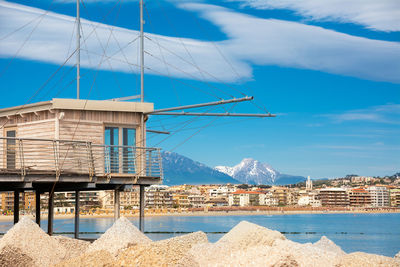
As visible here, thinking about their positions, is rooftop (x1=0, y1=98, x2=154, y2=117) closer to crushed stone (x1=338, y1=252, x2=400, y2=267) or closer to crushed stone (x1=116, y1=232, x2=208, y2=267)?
crushed stone (x1=116, y1=232, x2=208, y2=267)

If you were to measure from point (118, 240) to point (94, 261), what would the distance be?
200 centimetres

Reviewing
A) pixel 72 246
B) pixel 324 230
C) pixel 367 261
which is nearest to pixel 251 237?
pixel 367 261

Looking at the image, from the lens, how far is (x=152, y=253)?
48.6 feet

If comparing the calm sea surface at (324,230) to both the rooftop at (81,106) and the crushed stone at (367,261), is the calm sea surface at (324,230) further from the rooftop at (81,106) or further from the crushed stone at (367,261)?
the crushed stone at (367,261)

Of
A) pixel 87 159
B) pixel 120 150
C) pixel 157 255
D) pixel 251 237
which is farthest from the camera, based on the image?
pixel 120 150

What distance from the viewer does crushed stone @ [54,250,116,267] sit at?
568 inches

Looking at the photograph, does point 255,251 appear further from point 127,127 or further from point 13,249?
point 127,127

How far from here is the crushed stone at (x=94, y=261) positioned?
47.4 feet

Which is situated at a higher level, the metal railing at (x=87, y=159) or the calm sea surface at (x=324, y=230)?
the metal railing at (x=87, y=159)

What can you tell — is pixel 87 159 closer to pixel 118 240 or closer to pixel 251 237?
pixel 251 237

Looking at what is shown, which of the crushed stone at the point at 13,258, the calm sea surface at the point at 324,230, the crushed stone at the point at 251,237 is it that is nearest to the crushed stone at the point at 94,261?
the crushed stone at the point at 13,258

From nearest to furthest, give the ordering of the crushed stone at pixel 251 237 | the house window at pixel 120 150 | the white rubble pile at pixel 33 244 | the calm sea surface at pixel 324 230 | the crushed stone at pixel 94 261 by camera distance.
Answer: the crushed stone at pixel 94 261
the white rubble pile at pixel 33 244
the crushed stone at pixel 251 237
the house window at pixel 120 150
the calm sea surface at pixel 324 230

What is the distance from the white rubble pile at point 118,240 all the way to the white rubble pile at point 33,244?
1076mm

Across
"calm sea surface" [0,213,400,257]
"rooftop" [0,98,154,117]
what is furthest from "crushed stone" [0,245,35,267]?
"calm sea surface" [0,213,400,257]
